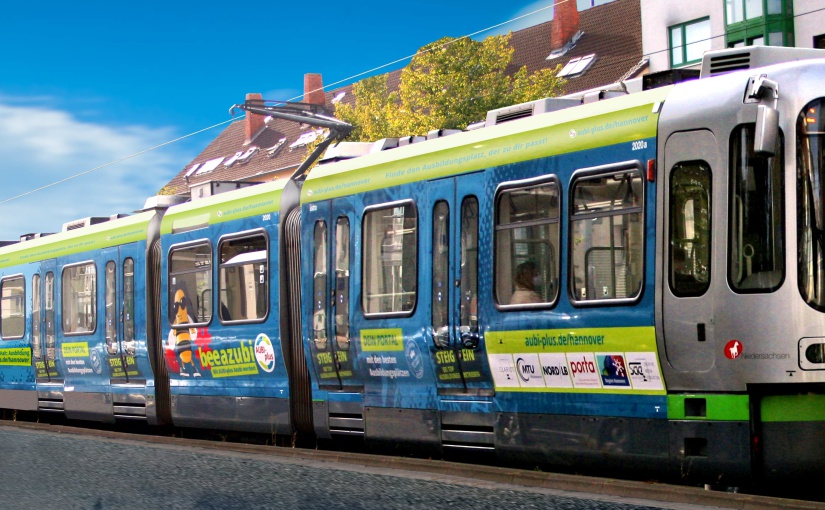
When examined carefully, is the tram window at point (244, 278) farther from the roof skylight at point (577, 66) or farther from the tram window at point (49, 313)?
the roof skylight at point (577, 66)

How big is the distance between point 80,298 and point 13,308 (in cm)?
355

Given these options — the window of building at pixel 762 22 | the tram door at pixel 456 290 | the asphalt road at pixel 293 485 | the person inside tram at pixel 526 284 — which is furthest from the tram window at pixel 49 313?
the window of building at pixel 762 22

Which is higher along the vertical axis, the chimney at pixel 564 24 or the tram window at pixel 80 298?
the chimney at pixel 564 24

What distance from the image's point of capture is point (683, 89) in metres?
9.96

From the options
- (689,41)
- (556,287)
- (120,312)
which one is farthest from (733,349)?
(689,41)

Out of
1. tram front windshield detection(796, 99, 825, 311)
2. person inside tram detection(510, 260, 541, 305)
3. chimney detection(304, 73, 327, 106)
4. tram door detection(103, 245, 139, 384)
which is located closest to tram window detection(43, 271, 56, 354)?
tram door detection(103, 245, 139, 384)

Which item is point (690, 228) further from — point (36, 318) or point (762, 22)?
point (762, 22)

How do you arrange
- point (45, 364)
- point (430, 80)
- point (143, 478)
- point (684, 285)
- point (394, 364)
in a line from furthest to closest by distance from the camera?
point (430, 80) → point (45, 364) → point (394, 364) → point (143, 478) → point (684, 285)

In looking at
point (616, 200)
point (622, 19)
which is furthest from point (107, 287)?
point (622, 19)

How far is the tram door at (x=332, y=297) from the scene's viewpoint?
13.9 metres

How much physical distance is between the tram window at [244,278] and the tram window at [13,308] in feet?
26.3

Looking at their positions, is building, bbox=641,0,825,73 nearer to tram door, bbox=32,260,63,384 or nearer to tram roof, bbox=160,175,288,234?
tram door, bbox=32,260,63,384

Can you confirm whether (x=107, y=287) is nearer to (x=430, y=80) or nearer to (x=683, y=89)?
(x=683, y=89)

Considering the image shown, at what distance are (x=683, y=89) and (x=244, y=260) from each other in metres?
7.72
